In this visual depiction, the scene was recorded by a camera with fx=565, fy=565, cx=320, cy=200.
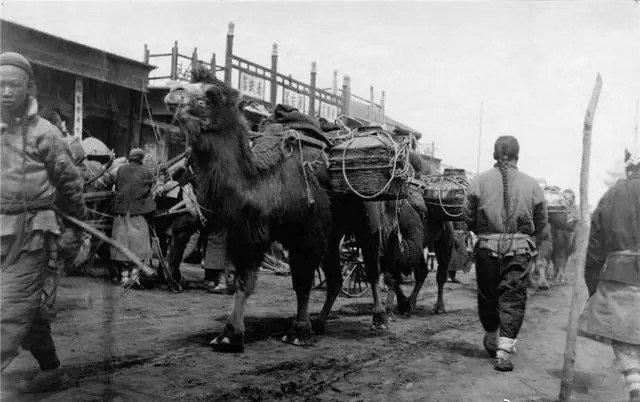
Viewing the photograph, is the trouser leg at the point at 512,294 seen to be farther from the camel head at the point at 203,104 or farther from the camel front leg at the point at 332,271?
the camel head at the point at 203,104

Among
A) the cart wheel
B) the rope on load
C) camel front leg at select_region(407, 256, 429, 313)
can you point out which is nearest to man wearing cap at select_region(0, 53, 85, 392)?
the rope on load

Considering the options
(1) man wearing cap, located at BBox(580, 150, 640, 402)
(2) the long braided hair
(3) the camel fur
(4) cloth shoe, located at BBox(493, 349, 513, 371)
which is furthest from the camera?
(2) the long braided hair

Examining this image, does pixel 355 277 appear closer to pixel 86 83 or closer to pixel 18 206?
pixel 18 206

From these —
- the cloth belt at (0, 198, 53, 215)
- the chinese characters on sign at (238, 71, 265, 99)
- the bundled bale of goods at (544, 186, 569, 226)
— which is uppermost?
the chinese characters on sign at (238, 71, 265, 99)

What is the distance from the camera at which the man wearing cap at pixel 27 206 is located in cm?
372

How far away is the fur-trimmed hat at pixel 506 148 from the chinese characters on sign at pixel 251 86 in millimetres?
11488

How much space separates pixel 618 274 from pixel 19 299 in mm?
4552

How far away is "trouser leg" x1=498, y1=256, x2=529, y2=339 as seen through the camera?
566 centimetres

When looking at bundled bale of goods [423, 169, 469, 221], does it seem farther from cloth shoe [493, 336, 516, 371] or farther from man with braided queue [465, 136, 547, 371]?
cloth shoe [493, 336, 516, 371]

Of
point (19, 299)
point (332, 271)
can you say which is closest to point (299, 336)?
point (332, 271)

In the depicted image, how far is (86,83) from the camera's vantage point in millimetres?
13531

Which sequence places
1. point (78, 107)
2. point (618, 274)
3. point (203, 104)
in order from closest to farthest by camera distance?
1. point (618, 274)
2. point (203, 104)
3. point (78, 107)

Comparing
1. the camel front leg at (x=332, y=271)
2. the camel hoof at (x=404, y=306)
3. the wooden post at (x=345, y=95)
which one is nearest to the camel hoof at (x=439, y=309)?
the camel hoof at (x=404, y=306)

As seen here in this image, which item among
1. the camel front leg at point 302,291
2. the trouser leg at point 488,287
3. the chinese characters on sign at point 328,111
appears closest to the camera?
the trouser leg at point 488,287
